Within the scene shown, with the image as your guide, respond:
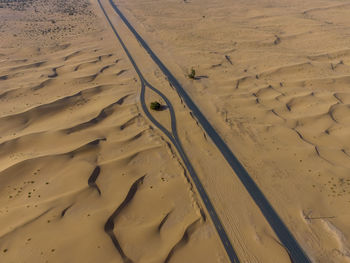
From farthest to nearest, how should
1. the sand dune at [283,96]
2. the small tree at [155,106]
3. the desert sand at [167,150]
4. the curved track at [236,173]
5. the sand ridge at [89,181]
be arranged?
the small tree at [155,106] → the sand dune at [283,96] → the desert sand at [167,150] → the curved track at [236,173] → the sand ridge at [89,181]

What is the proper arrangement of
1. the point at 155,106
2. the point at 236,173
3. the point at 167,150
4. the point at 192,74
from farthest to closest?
the point at 192,74 → the point at 155,106 → the point at 167,150 → the point at 236,173

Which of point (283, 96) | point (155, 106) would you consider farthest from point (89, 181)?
point (283, 96)

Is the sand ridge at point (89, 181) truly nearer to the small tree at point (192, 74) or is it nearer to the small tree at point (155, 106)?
the small tree at point (155, 106)

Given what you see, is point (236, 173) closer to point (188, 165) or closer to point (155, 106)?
point (188, 165)

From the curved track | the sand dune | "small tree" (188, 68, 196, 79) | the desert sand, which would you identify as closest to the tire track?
the curved track

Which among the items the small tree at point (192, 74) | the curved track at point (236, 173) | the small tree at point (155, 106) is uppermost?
the small tree at point (192, 74)

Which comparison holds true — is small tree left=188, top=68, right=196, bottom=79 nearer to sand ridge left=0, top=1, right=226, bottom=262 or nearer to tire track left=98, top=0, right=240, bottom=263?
tire track left=98, top=0, right=240, bottom=263

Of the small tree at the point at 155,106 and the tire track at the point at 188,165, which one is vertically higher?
the small tree at the point at 155,106

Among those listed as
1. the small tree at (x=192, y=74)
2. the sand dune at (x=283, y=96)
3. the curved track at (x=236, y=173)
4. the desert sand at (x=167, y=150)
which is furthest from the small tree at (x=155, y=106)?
the small tree at (x=192, y=74)
